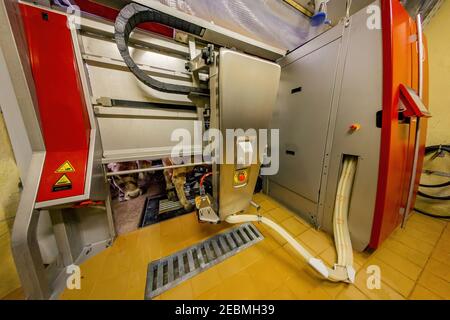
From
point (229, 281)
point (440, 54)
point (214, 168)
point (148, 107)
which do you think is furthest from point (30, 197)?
point (440, 54)

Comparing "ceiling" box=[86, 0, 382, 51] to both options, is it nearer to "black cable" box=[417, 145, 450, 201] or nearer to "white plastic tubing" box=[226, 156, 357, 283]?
"white plastic tubing" box=[226, 156, 357, 283]

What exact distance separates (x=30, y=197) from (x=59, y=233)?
0.35 m

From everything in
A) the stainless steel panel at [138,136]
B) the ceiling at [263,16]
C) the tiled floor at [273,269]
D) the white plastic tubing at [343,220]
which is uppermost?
the ceiling at [263,16]

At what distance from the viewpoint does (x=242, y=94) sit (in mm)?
874

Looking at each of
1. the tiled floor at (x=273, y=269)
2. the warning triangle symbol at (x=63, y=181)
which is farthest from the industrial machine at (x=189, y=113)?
the tiled floor at (x=273, y=269)

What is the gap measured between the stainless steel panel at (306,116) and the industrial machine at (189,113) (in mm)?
11

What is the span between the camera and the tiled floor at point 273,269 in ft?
2.66

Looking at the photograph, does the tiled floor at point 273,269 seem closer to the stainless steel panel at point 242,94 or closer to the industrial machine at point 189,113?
the industrial machine at point 189,113

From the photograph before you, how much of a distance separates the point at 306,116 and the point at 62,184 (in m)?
1.84

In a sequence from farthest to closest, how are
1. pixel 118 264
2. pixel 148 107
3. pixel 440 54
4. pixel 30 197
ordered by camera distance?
pixel 440 54 < pixel 148 107 < pixel 118 264 < pixel 30 197

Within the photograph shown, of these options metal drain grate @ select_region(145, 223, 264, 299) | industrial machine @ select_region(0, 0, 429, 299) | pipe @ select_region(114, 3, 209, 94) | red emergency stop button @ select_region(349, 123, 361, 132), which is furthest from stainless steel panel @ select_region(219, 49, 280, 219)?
red emergency stop button @ select_region(349, 123, 361, 132)

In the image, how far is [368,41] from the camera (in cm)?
90

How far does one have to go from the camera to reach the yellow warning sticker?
2.64 feet
